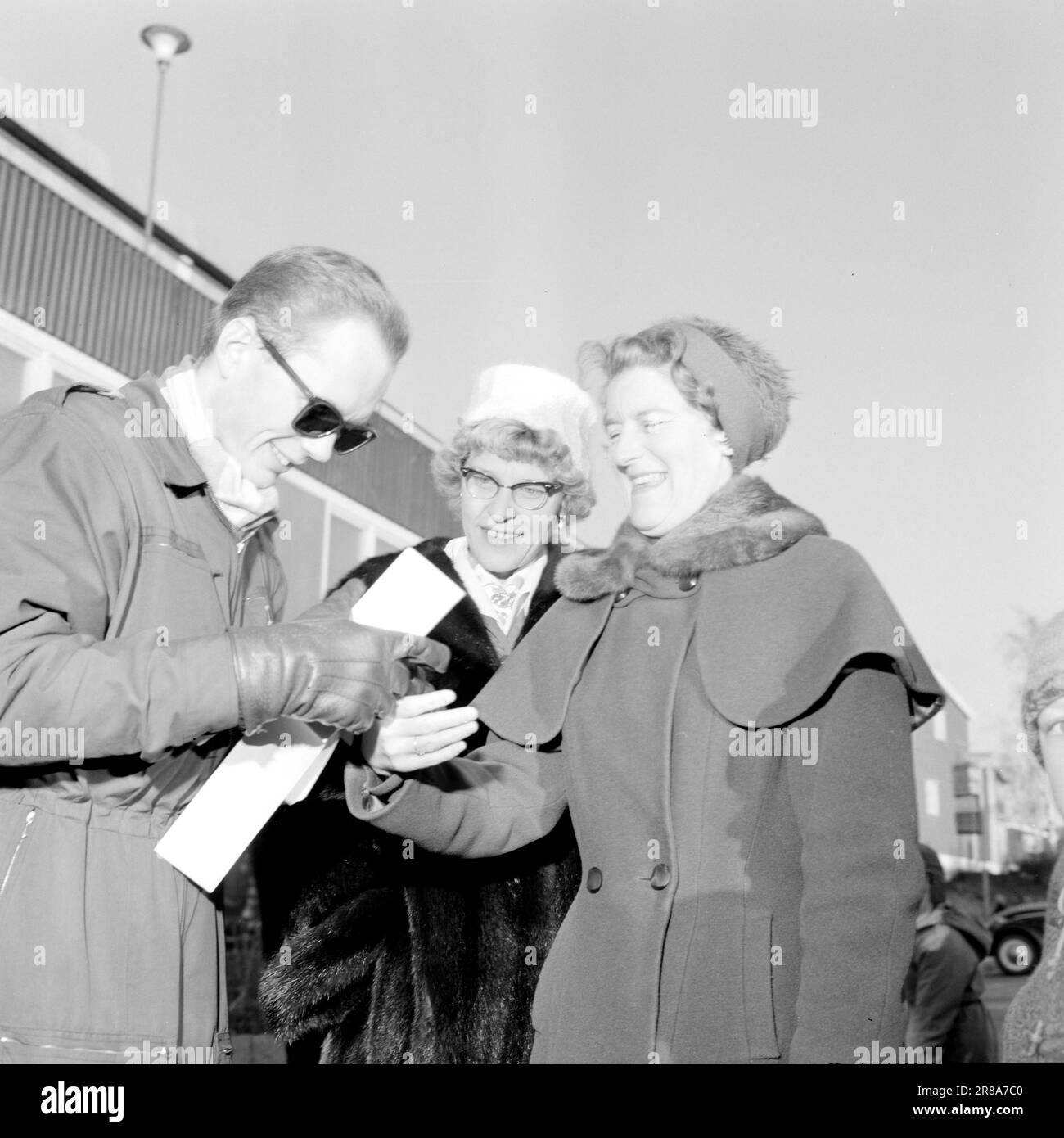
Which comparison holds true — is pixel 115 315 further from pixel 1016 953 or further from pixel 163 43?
pixel 1016 953

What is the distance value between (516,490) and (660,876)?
1411mm

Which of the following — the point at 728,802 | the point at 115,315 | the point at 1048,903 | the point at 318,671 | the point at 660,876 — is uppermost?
the point at 115,315

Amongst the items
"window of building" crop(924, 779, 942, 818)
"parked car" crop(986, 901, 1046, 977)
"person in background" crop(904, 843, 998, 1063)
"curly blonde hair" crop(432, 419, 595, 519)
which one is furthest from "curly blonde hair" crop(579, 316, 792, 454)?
"parked car" crop(986, 901, 1046, 977)

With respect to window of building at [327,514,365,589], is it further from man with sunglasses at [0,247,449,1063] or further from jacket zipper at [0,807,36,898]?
jacket zipper at [0,807,36,898]

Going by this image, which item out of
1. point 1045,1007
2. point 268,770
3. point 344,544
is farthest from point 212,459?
point 344,544

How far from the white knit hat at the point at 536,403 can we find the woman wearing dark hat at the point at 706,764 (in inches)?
33.8

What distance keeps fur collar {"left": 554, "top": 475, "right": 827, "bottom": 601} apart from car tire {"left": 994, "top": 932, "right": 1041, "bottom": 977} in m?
5.92

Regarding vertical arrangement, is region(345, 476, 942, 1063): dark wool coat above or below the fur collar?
below

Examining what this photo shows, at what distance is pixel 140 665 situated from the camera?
1.75 m

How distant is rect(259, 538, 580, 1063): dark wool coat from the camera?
106 inches

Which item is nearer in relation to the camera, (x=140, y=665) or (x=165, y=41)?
(x=140, y=665)

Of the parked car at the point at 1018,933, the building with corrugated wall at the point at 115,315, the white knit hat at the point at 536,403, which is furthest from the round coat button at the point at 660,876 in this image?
the parked car at the point at 1018,933
